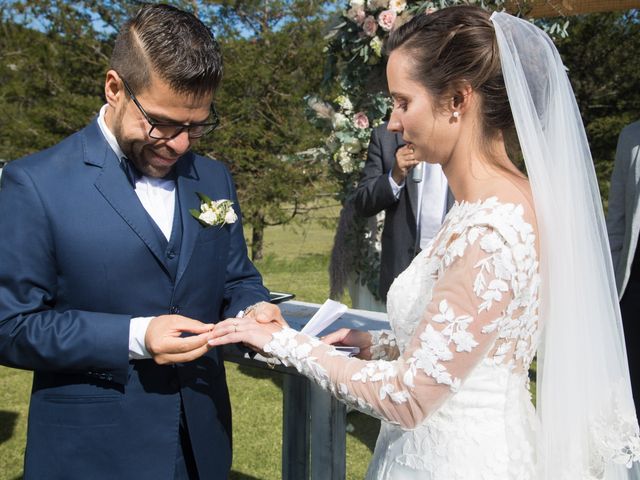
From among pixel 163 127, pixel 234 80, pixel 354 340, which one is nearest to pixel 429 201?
pixel 354 340

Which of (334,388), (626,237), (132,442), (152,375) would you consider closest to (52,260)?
(152,375)

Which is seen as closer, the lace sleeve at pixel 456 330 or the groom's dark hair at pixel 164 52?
the lace sleeve at pixel 456 330

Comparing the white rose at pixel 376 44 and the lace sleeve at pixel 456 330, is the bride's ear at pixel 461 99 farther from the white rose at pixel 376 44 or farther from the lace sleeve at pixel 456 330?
the white rose at pixel 376 44

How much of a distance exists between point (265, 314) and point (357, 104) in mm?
3358

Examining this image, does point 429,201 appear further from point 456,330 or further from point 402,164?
point 456,330

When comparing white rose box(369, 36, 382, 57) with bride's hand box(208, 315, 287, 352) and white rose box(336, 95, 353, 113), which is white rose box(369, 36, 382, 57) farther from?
bride's hand box(208, 315, 287, 352)

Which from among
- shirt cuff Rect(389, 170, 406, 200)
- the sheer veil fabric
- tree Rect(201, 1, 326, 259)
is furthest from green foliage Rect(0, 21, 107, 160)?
the sheer veil fabric

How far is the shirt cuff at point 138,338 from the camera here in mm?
1978

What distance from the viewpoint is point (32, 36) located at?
41.8ft

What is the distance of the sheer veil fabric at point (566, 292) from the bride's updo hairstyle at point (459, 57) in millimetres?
43

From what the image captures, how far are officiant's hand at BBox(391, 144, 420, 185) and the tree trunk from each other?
8.71 meters

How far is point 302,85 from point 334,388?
432 inches

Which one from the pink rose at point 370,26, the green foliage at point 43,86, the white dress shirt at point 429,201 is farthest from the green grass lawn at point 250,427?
the green foliage at point 43,86

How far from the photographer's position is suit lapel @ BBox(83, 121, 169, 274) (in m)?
2.03
